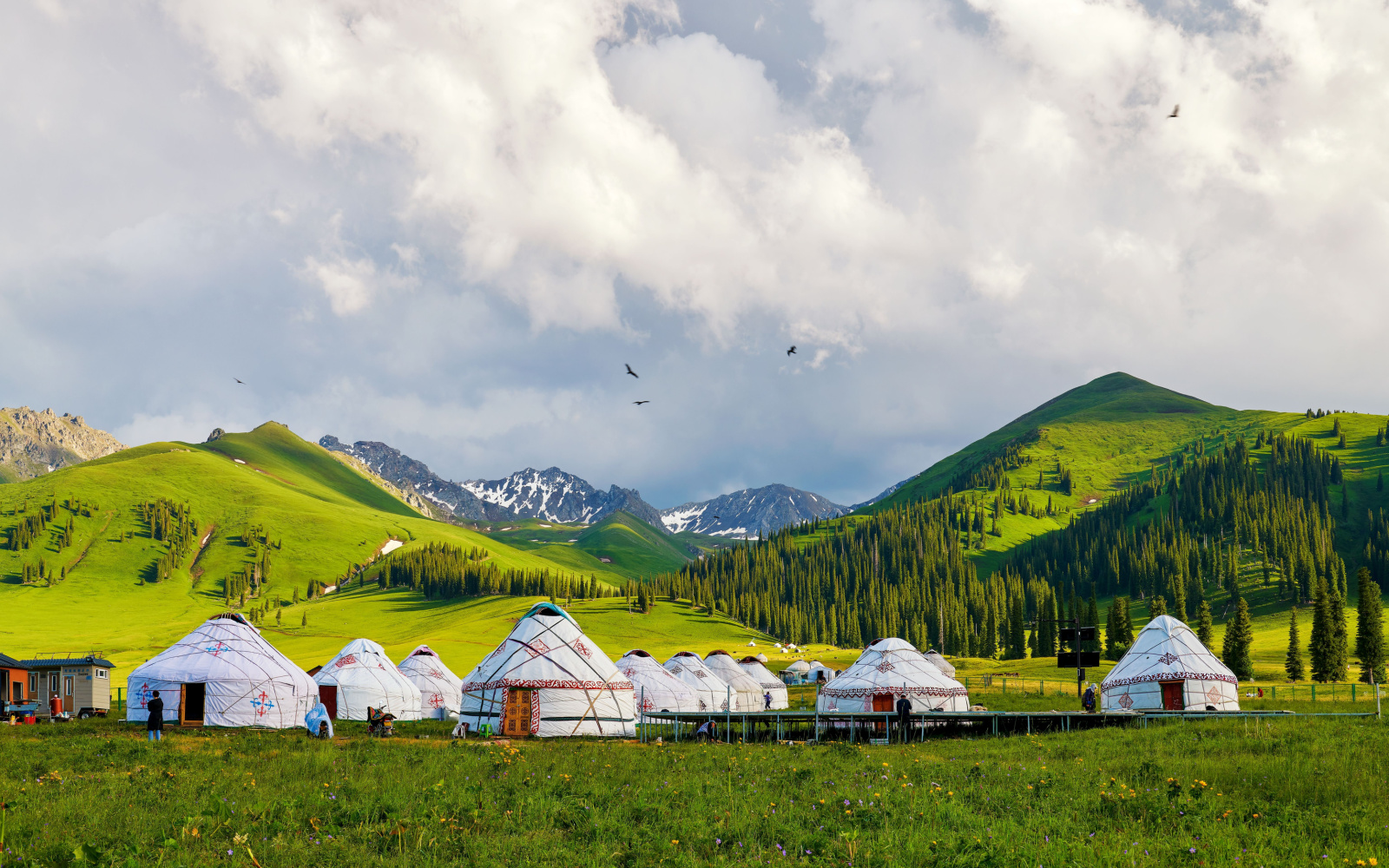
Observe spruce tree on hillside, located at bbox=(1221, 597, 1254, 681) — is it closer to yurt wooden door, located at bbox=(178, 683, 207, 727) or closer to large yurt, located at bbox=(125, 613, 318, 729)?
large yurt, located at bbox=(125, 613, 318, 729)

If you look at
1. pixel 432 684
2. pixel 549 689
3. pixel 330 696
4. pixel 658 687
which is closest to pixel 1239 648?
pixel 658 687

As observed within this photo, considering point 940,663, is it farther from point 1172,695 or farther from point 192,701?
point 192,701

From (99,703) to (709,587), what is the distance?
13931 cm

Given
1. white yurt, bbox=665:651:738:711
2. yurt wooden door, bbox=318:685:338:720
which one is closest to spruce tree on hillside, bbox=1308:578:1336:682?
white yurt, bbox=665:651:738:711

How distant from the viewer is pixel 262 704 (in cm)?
3931

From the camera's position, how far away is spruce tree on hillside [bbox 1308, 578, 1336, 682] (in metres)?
77.4

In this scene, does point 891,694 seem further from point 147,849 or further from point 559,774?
point 147,849

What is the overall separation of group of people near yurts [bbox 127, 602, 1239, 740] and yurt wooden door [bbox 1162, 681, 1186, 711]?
5cm

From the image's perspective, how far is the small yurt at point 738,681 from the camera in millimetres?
64875

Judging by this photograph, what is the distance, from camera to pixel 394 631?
165125mm

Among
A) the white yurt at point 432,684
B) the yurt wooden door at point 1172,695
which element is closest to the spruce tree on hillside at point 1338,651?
the yurt wooden door at point 1172,695

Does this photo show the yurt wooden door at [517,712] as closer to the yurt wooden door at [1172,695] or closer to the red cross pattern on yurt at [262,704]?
the red cross pattern on yurt at [262,704]

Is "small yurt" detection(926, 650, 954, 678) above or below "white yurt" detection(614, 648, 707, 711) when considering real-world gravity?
below

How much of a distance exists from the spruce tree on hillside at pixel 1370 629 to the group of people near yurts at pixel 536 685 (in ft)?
143
